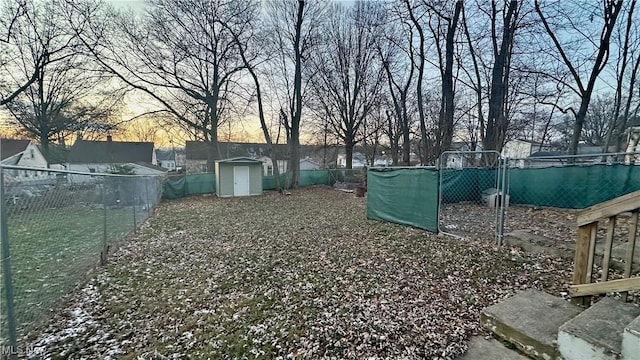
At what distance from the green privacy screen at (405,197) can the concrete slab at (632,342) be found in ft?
13.0

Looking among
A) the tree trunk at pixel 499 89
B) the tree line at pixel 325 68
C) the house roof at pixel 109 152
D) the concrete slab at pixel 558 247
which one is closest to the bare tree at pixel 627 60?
the tree line at pixel 325 68

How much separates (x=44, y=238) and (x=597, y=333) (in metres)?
5.06

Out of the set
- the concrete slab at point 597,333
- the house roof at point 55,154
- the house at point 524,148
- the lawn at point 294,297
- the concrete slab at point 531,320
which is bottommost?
the lawn at point 294,297

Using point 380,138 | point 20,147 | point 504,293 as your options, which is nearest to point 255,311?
point 504,293

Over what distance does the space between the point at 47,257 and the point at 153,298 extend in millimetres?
1225

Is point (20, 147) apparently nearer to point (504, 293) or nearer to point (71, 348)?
point (71, 348)

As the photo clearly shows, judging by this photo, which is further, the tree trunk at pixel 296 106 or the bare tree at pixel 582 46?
Answer: the tree trunk at pixel 296 106

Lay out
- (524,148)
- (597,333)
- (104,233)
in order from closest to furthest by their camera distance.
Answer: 1. (597,333)
2. (104,233)
3. (524,148)

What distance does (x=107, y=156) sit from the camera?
29.7m

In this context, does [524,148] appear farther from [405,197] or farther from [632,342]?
[632,342]

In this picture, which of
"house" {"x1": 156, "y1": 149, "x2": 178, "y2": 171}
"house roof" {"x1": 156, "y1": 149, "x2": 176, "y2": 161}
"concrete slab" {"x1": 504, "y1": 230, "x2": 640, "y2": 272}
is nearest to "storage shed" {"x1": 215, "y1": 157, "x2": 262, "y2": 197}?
"concrete slab" {"x1": 504, "y1": 230, "x2": 640, "y2": 272}

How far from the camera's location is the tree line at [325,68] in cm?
995

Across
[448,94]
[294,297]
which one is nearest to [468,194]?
[448,94]

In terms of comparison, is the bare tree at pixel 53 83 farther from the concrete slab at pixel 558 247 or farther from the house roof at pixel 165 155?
the house roof at pixel 165 155
